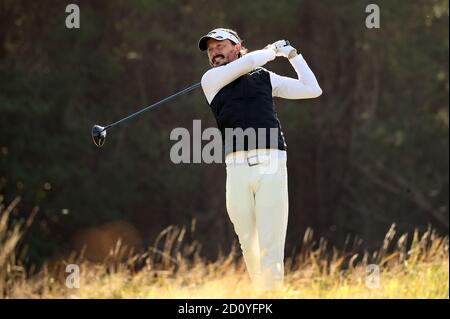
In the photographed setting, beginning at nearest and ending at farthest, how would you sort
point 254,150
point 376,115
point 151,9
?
point 254,150 → point 151,9 → point 376,115

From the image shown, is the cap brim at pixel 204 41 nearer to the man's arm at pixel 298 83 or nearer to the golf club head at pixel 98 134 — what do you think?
the man's arm at pixel 298 83

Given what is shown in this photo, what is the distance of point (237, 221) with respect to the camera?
217 inches

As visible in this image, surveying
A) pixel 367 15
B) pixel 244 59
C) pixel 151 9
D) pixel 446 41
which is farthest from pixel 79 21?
pixel 244 59

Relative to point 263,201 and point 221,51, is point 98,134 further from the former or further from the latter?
point 263,201

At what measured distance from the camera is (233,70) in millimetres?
5414

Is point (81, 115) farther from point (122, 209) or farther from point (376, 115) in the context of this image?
Result: point (376, 115)

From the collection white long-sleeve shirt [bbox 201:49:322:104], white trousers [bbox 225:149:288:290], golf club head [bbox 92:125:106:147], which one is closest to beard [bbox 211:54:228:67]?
white long-sleeve shirt [bbox 201:49:322:104]

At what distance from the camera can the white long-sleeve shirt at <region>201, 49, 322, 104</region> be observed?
5.39 m

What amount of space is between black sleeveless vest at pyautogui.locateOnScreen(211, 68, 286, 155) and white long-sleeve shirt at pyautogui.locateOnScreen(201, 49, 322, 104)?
0.16 feet

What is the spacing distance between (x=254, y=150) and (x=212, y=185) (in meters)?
15.0

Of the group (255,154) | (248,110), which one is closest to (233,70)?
(248,110)

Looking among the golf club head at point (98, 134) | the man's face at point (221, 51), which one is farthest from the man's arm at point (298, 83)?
the golf club head at point (98, 134)

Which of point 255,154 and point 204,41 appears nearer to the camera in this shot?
point 255,154

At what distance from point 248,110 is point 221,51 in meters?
0.45
